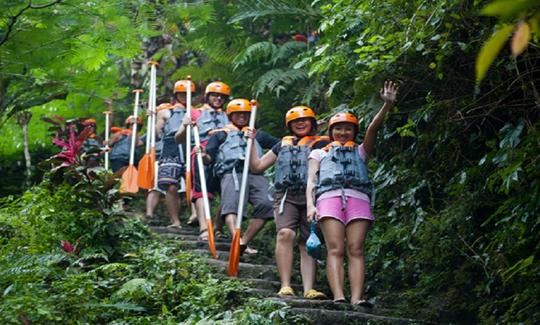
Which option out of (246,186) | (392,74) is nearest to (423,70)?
(392,74)

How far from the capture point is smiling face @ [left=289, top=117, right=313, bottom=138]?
29.9ft

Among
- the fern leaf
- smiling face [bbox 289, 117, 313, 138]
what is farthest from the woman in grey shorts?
the fern leaf

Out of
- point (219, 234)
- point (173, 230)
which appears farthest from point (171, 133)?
point (219, 234)

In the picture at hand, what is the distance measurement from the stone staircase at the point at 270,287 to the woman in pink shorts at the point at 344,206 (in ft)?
0.73

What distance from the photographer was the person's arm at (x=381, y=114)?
25.1 feet

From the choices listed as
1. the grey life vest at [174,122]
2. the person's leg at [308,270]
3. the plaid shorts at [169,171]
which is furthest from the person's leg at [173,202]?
the person's leg at [308,270]

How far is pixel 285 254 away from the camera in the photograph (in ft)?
28.5

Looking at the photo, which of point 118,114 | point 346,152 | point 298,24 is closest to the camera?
point 346,152

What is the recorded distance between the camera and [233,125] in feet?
34.5

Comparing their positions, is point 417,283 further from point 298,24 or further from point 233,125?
point 298,24

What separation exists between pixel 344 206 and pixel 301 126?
131cm

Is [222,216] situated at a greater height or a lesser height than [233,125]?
lesser

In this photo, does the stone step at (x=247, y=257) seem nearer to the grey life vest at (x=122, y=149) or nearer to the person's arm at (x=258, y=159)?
the person's arm at (x=258, y=159)

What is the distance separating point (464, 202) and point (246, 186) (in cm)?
306
